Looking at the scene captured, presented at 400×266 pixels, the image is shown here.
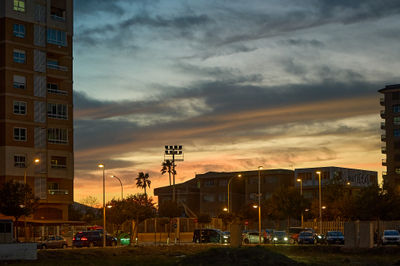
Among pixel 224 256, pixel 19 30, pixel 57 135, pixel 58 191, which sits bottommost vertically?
pixel 224 256

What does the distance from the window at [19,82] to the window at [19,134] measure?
5.58m

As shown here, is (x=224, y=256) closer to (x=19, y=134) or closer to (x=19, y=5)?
(x=19, y=134)

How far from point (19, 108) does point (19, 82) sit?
3.47m

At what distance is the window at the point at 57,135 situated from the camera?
9681 centimetres

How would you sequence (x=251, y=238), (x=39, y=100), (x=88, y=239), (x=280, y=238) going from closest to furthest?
(x=88, y=239) → (x=280, y=238) → (x=251, y=238) → (x=39, y=100)

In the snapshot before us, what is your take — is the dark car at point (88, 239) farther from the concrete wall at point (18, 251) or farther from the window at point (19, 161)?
the concrete wall at point (18, 251)

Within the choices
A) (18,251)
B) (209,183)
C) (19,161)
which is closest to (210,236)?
(19,161)

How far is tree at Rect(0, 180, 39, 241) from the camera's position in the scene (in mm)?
80500

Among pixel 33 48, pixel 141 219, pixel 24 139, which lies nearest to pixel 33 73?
pixel 33 48

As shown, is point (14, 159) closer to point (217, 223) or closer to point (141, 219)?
point (141, 219)

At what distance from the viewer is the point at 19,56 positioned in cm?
9344

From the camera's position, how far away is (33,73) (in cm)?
9481

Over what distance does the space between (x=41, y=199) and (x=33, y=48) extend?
2038 cm

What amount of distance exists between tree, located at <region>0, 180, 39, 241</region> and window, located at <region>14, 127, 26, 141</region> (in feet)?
35.3
